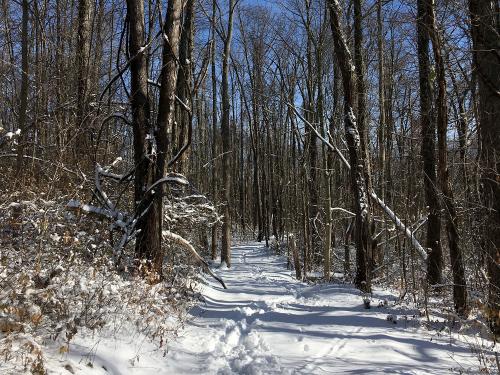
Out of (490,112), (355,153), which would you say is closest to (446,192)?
(490,112)

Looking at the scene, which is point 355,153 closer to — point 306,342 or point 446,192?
point 446,192

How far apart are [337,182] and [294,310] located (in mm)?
16340

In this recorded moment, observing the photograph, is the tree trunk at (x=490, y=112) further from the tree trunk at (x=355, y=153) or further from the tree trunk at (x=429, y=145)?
the tree trunk at (x=355, y=153)

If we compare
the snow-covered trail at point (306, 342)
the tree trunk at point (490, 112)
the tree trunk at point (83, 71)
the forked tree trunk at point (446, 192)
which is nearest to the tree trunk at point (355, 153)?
the snow-covered trail at point (306, 342)

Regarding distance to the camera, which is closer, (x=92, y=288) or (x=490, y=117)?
(x=92, y=288)

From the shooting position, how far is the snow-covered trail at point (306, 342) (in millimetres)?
4422

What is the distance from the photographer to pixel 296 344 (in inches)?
Answer: 207

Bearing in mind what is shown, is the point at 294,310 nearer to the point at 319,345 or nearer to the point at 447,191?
the point at 319,345

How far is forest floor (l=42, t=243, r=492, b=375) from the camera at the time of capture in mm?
4242

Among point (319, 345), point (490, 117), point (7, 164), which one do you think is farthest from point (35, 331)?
point (7, 164)

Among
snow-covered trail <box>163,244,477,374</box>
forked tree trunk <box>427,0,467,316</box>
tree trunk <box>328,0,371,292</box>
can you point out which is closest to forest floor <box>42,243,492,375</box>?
snow-covered trail <box>163,244,477,374</box>

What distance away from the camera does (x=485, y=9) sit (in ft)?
17.1

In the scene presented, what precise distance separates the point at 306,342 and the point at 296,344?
5.3 inches

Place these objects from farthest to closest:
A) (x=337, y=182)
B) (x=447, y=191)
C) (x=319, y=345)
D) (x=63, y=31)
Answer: (x=337, y=182) < (x=63, y=31) < (x=447, y=191) < (x=319, y=345)
